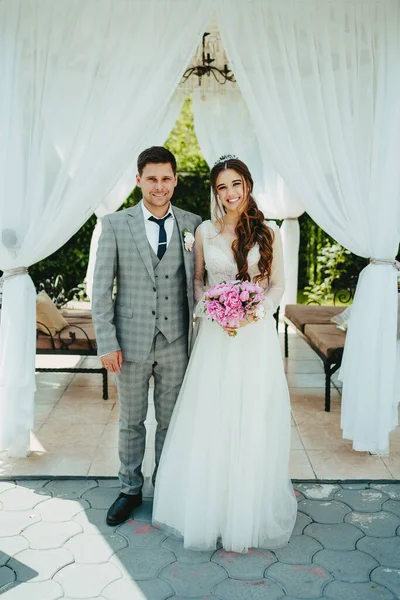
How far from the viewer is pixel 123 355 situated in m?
2.95

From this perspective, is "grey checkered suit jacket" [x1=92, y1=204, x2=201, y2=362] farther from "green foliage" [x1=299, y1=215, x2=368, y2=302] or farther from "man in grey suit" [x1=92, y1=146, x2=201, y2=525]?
"green foliage" [x1=299, y1=215, x2=368, y2=302]

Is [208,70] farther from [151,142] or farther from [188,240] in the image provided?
[188,240]

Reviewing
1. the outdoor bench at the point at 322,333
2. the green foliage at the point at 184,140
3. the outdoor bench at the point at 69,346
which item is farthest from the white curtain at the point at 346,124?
the green foliage at the point at 184,140

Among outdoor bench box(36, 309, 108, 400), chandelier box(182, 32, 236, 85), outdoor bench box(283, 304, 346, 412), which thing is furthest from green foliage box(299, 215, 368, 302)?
outdoor bench box(36, 309, 108, 400)

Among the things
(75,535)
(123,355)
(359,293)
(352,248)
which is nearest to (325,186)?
(352,248)

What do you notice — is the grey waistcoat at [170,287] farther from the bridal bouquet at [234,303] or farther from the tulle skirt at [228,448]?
the bridal bouquet at [234,303]

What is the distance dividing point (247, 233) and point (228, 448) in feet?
3.39

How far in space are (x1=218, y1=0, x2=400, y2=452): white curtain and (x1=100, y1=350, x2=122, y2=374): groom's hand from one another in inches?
61.1

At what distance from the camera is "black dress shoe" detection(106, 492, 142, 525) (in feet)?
9.80

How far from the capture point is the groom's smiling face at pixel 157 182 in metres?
2.82

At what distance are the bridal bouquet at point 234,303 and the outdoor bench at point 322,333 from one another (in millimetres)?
2074

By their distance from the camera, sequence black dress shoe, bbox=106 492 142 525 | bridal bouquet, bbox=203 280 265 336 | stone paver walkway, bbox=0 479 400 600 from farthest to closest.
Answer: black dress shoe, bbox=106 492 142 525 → bridal bouquet, bbox=203 280 265 336 → stone paver walkway, bbox=0 479 400 600

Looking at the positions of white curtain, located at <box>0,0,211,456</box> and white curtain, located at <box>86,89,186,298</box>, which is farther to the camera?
white curtain, located at <box>86,89,186,298</box>

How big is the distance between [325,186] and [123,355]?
5.49 ft
